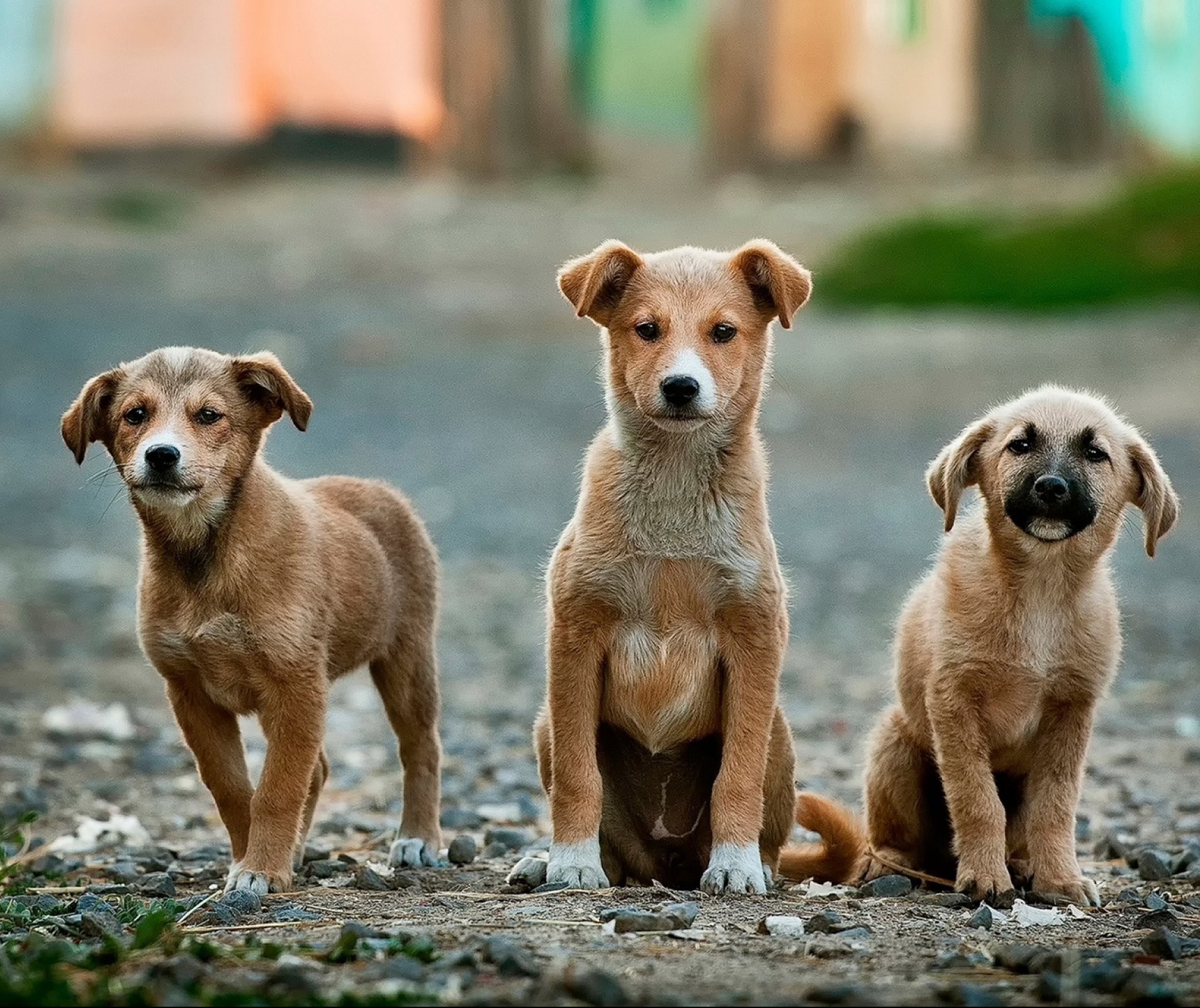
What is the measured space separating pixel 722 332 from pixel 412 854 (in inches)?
78.1

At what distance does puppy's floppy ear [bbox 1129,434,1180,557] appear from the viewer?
5.62 meters

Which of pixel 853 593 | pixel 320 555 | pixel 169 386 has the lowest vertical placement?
pixel 853 593

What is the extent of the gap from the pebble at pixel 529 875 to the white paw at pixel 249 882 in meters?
0.71

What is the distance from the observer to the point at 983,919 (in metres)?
5.09

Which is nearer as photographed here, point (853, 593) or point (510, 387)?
point (853, 593)

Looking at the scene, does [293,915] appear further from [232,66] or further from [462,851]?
[232,66]

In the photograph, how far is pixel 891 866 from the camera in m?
5.95

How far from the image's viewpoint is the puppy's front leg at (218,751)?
571cm

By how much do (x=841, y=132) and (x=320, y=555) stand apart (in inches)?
874

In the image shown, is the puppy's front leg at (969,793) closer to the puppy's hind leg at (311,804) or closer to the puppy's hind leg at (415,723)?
the puppy's hind leg at (415,723)

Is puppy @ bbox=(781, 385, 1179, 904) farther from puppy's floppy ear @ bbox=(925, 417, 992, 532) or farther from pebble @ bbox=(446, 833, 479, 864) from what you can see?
pebble @ bbox=(446, 833, 479, 864)

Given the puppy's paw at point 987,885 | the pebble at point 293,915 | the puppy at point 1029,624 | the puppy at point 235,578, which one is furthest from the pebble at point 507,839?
the puppy's paw at point 987,885

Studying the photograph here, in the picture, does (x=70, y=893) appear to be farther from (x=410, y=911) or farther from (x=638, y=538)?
(x=638, y=538)

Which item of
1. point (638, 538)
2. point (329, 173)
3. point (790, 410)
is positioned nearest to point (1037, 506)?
point (638, 538)
